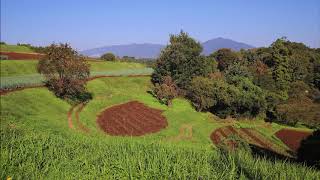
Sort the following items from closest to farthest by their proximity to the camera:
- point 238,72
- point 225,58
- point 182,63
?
point 238,72 < point 182,63 < point 225,58

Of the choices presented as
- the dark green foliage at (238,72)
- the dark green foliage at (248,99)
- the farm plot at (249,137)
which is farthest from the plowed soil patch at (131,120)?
the dark green foliage at (238,72)

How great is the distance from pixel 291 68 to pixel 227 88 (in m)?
24.9

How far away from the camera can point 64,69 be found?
153ft

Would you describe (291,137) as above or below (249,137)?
below

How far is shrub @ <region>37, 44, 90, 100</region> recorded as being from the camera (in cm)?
4681

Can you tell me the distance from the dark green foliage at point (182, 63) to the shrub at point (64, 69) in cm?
2457

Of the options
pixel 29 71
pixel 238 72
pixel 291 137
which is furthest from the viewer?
pixel 238 72

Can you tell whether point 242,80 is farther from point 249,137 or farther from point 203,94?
point 249,137

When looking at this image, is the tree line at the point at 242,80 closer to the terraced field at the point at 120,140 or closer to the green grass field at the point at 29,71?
the terraced field at the point at 120,140

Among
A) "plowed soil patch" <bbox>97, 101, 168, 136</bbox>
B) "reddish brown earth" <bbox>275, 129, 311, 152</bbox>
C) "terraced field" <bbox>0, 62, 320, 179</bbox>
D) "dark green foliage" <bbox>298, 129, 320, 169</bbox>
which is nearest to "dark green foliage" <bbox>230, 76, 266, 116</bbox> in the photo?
"terraced field" <bbox>0, 62, 320, 179</bbox>

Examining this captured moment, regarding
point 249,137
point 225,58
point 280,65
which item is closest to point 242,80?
point 249,137

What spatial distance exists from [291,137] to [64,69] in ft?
90.9

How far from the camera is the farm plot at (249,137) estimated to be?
4289 cm

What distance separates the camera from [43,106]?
42500mm
